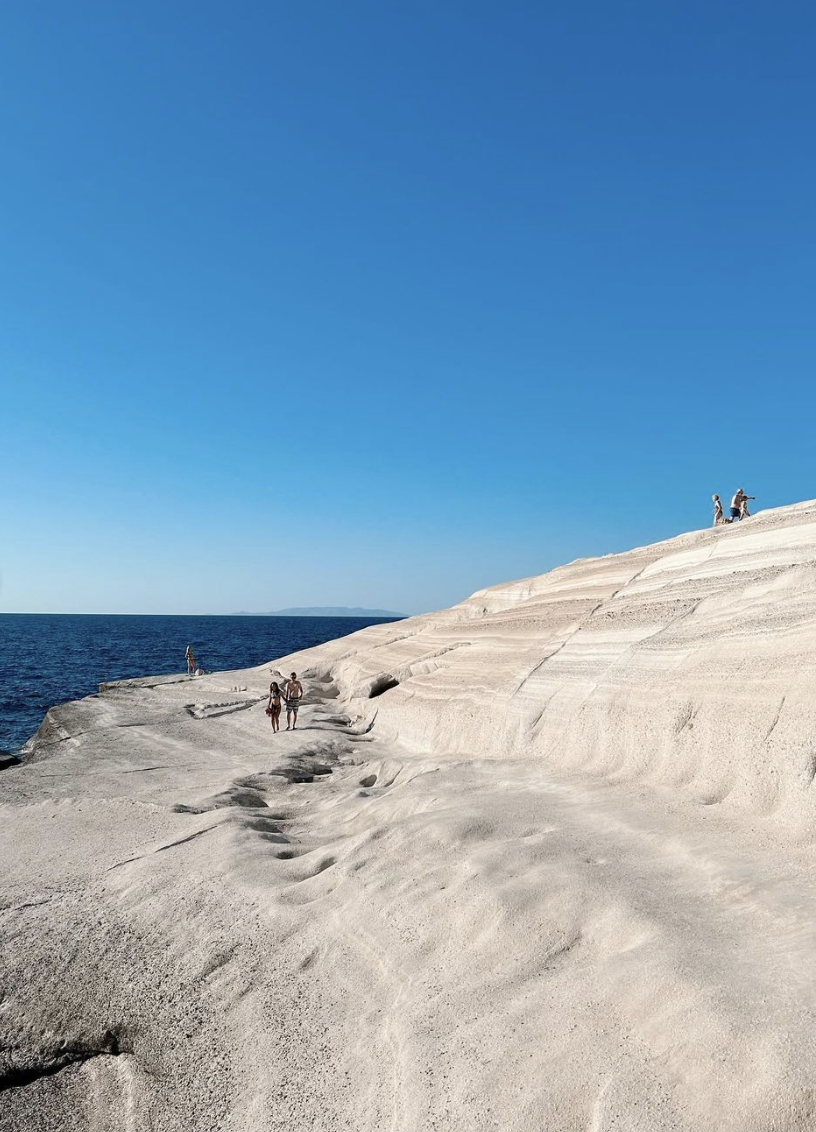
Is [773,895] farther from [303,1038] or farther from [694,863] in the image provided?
[303,1038]

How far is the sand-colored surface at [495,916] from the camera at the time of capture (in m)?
3.96

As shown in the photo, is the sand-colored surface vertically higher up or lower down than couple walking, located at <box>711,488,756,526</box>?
lower down

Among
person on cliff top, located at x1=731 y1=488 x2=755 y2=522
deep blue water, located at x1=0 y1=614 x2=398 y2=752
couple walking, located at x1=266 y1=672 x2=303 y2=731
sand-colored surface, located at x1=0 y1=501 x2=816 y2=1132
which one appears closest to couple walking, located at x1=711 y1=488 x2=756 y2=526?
person on cliff top, located at x1=731 y1=488 x2=755 y2=522

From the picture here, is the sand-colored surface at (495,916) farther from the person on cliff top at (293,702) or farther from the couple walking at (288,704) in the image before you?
the person on cliff top at (293,702)

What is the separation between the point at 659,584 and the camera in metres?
13.0

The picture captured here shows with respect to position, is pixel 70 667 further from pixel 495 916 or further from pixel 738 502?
pixel 495 916

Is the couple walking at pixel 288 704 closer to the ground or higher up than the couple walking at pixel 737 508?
closer to the ground

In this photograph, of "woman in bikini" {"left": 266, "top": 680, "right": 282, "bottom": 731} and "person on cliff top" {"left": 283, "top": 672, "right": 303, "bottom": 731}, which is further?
"person on cliff top" {"left": 283, "top": 672, "right": 303, "bottom": 731}

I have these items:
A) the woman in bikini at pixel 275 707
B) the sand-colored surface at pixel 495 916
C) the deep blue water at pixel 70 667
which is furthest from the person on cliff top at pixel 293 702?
the deep blue water at pixel 70 667

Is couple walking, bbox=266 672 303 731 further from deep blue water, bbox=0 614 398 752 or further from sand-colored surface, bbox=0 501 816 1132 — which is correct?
deep blue water, bbox=0 614 398 752

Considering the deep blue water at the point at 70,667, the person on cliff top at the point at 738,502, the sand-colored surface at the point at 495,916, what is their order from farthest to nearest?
the deep blue water at the point at 70,667
the person on cliff top at the point at 738,502
the sand-colored surface at the point at 495,916

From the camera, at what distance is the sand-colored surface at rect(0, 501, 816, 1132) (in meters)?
3.96

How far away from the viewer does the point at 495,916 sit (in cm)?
548

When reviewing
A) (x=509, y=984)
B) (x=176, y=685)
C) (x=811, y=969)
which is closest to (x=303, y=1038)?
(x=509, y=984)
